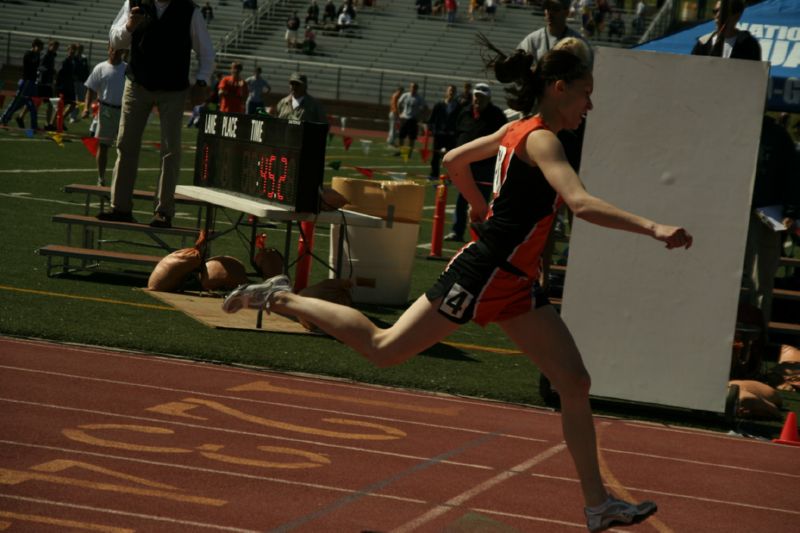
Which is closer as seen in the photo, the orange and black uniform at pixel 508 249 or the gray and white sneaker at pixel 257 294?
the orange and black uniform at pixel 508 249

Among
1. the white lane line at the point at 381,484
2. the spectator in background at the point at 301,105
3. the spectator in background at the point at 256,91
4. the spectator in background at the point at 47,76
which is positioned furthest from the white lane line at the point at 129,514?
the spectator in background at the point at 256,91

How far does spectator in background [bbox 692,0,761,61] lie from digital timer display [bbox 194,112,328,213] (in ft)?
10.2

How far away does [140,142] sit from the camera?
12.8 metres

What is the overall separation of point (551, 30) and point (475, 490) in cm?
644

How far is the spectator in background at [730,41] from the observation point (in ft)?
33.8

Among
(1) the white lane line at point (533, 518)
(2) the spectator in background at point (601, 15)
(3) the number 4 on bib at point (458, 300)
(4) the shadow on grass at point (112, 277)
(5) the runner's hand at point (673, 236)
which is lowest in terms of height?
(1) the white lane line at point (533, 518)

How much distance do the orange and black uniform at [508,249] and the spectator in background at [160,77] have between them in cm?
696

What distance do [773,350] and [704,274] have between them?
147 inches

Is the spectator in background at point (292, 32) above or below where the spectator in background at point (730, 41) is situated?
above

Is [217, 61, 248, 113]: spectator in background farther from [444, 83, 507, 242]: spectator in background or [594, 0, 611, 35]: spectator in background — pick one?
[594, 0, 611, 35]: spectator in background

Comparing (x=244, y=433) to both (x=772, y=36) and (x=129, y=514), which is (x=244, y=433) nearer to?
(x=129, y=514)

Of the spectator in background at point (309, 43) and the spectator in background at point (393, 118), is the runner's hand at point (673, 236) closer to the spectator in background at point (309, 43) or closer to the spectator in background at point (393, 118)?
the spectator in background at point (393, 118)

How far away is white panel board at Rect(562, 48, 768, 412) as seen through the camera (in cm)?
842

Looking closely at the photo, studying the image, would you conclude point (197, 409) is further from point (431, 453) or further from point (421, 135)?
point (421, 135)
